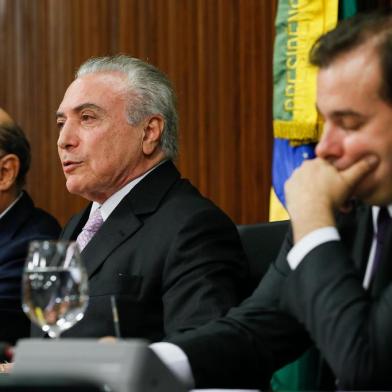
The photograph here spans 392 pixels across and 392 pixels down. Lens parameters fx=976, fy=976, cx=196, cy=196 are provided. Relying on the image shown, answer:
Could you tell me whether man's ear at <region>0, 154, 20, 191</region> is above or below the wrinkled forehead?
below

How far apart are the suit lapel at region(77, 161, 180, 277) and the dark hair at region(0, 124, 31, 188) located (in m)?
1.14

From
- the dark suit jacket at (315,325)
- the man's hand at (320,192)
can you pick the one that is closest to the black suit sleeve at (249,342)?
the dark suit jacket at (315,325)

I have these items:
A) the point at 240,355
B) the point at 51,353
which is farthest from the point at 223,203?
the point at 51,353

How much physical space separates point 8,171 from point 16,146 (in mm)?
115

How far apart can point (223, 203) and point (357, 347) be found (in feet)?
10.2

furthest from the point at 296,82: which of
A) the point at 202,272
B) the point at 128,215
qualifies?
the point at 202,272

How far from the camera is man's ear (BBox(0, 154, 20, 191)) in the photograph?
13.6 ft

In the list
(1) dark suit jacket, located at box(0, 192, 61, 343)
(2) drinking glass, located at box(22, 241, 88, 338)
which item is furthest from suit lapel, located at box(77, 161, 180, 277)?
(2) drinking glass, located at box(22, 241, 88, 338)

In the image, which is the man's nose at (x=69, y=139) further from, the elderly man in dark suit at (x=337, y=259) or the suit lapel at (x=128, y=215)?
the elderly man in dark suit at (x=337, y=259)

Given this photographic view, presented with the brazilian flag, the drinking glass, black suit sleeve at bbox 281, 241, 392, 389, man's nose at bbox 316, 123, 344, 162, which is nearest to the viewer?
the drinking glass

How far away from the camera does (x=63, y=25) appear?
18.1 feet

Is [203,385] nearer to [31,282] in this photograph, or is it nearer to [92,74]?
[31,282]

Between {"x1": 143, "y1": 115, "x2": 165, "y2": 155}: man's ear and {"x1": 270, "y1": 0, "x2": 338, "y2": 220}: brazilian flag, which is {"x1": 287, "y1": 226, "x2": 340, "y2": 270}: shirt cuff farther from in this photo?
{"x1": 270, "y1": 0, "x2": 338, "y2": 220}: brazilian flag

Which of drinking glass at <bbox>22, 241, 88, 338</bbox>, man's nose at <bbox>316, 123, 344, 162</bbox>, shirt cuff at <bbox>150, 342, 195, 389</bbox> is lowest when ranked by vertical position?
shirt cuff at <bbox>150, 342, 195, 389</bbox>
